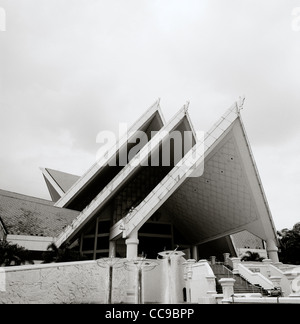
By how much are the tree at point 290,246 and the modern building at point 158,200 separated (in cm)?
551

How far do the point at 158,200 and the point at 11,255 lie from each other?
23.6 feet

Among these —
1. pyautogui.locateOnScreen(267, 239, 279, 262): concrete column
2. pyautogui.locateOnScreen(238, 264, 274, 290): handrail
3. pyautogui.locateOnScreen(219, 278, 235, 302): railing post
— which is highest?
pyautogui.locateOnScreen(267, 239, 279, 262): concrete column

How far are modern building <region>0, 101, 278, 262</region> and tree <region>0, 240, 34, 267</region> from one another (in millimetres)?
1441

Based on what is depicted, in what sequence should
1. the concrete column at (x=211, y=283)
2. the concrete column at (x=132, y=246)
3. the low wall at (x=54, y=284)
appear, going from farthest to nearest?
the concrete column at (x=132, y=246), the concrete column at (x=211, y=283), the low wall at (x=54, y=284)

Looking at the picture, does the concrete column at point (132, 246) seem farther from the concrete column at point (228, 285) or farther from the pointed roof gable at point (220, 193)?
the concrete column at point (228, 285)

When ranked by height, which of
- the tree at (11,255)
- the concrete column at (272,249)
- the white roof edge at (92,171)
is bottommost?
the tree at (11,255)

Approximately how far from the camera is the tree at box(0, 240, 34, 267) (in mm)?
→ 13762

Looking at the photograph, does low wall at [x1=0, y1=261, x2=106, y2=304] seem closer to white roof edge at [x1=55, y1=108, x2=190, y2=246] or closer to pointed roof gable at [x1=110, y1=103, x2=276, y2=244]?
pointed roof gable at [x1=110, y1=103, x2=276, y2=244]

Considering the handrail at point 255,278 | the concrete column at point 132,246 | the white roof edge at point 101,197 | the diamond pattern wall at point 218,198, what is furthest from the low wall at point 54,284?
the diamond pattern wall at point 218,198

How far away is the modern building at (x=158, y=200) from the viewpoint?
1583 centimetres

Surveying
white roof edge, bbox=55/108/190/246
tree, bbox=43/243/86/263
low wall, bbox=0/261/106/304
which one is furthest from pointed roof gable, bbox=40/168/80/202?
low wall, bbox=0/261/106/304

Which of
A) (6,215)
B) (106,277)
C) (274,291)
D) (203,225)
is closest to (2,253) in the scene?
(6,215)

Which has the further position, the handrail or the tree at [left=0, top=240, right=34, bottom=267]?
the tree at [left=0, top=240, right=34, bottom=267]

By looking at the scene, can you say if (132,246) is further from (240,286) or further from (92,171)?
(92,171)
